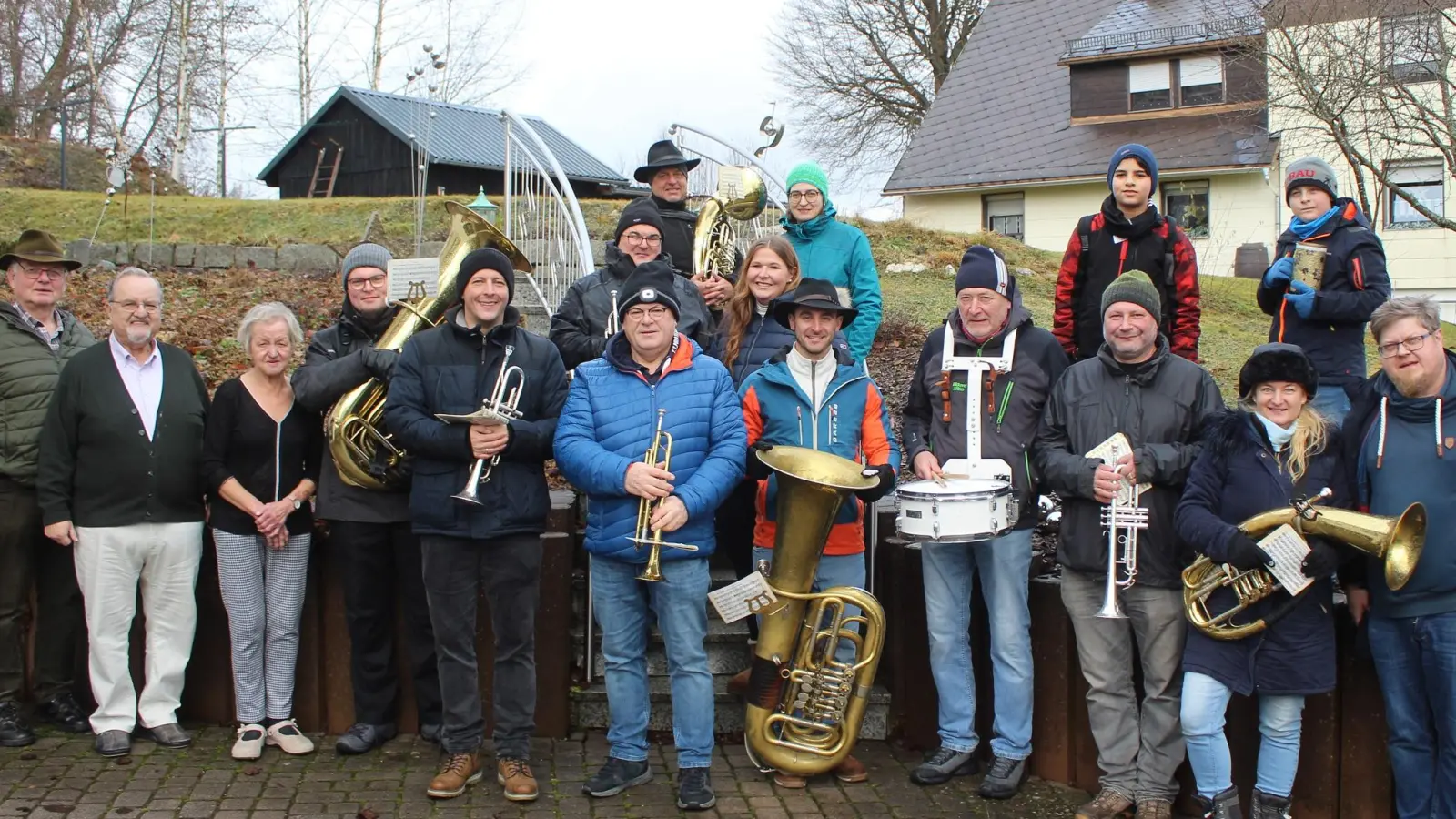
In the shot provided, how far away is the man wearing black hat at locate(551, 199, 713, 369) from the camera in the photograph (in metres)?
5.54

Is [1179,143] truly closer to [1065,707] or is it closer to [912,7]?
[912,7]

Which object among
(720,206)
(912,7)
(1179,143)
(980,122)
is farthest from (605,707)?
(912,7)

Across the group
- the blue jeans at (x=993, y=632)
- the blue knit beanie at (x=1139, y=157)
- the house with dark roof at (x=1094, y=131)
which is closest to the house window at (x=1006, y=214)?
the house with dark roof at (x=1094, y=131)

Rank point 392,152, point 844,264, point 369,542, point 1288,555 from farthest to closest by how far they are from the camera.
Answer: point 392,152
point 844,264
point 369,542
point 1288,555

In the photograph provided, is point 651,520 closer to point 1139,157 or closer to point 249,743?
point 249,743

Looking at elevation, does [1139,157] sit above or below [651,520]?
above

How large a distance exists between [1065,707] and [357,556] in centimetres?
288

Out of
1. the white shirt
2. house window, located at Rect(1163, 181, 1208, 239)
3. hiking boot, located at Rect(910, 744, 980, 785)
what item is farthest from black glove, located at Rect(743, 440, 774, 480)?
house window, located at Rect(1163, 181, 1208, 239)

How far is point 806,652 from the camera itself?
465 cm

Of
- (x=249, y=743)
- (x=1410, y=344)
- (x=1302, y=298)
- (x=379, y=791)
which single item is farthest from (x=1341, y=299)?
(x=249, y=743)

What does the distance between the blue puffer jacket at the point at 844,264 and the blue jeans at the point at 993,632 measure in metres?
1.15

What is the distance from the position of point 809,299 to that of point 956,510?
1014 millimetres

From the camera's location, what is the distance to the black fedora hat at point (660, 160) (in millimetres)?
6484

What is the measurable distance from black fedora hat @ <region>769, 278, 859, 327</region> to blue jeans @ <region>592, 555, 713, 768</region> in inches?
41.7
